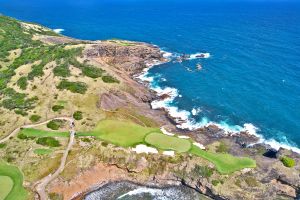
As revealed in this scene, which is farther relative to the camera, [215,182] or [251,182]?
[215,182]

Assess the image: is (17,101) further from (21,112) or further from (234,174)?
(234,174)

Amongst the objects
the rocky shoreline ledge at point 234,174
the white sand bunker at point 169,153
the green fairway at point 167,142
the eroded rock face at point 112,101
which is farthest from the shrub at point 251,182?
the eroded rock face at point 112,101

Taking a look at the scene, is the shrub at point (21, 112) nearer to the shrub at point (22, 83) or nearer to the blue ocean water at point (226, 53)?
the shrub at point (22, 83)

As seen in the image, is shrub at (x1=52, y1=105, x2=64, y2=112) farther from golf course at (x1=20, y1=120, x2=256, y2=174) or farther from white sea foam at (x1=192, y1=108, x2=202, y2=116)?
white sea foam at (x1=192, y1=108, x2=202, y2=116)

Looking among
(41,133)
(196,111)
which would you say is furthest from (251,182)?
→ (41,133)

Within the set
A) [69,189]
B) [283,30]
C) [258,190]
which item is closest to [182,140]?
[258,190]

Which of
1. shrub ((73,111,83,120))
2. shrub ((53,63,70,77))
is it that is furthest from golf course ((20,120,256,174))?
shrub ((53,63,70,77))

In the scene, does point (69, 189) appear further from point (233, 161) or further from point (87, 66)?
point (87, 66)
